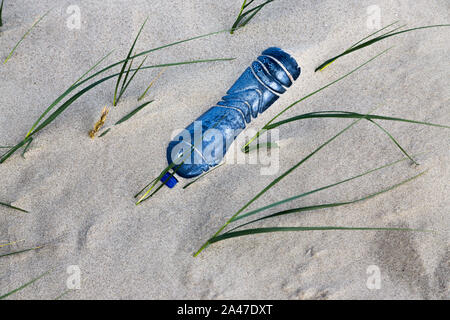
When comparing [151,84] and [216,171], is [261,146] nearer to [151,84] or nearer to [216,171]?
[216,171]

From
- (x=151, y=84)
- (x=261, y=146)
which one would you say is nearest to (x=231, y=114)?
(x=261, y=146)

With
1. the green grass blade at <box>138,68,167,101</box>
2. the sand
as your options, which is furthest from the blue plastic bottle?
the green grass blade at <box>138,68,167,101</box>

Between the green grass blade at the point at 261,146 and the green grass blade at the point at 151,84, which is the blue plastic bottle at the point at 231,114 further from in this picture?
the green grass blade at the point at 151,84

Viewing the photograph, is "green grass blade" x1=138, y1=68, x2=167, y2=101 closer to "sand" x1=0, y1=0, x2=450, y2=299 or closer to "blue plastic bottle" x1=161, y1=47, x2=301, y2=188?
"sand" x1=0, y1=0, x2=450, y2=299

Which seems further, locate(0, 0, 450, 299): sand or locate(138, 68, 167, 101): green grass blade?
locate(138, 68, 167, 101): green grass blade

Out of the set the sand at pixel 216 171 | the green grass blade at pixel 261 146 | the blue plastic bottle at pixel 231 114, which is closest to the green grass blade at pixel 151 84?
the sand at pixel 216 171
